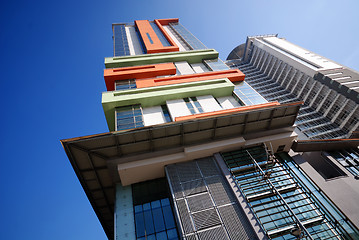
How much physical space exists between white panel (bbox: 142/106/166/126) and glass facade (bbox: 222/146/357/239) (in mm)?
7596

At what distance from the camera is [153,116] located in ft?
68.9

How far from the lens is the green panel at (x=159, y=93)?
21062 millimetres

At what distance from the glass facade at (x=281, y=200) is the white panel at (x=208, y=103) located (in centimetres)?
559

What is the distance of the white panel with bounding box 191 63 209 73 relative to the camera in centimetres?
3206

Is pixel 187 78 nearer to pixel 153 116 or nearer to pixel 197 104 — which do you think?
pixel 197 104

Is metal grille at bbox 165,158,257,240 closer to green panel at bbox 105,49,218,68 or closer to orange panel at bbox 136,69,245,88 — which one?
orange panel at bbox 136,69,245,88

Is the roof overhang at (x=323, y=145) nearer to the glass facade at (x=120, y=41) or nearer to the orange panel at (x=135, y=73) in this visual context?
the orange panel at (x=135, y=73)

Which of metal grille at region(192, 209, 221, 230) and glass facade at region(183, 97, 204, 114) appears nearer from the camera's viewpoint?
metal grille at region(192, 209, 221, 230)

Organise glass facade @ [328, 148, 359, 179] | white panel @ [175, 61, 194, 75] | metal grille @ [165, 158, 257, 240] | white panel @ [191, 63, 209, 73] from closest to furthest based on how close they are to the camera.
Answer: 1. metal grille @ [165, 158, 257, 240]
2. glass facade @ [328, 148, 359, 179]
3. white panel @ [175, 61, 194, 75]
4. white panel @ [191, 63, 209, 73]

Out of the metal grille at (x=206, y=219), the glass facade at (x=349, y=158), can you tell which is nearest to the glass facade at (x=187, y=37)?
the glass facade at (x=349, y=158)

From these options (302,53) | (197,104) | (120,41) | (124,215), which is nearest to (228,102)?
(197,104)

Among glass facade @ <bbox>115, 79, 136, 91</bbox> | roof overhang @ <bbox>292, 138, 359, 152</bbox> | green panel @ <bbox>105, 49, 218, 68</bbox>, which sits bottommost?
roof overhang @ <bbox>292, 138, 359, 152</bbox>

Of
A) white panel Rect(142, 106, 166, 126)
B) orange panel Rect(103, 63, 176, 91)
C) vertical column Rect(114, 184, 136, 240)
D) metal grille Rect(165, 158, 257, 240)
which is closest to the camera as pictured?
metal grille Rect(165, 158, 257, 240)

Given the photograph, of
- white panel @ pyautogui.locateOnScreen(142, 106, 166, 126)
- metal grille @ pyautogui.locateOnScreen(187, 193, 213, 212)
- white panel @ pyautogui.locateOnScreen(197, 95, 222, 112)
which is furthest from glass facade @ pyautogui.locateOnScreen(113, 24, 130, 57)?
metal grille @ pyautogui.locateOnScreen(187, 193, 213, 212)
